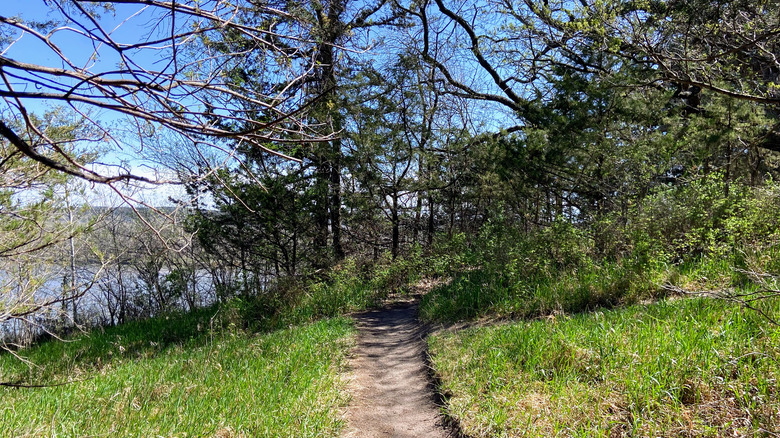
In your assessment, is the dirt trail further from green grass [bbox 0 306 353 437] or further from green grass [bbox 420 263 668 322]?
green grass [bbox 420 263 668 322]

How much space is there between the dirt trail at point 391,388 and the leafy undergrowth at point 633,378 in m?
0.30

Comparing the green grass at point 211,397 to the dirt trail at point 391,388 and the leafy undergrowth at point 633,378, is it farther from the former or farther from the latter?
the leafy undergrowth at point 633,378

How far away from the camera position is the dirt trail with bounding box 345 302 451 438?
4012 millimetres

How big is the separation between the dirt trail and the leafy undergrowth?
30cm

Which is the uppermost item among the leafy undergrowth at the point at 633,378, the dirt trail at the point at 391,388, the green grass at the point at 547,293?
the green grass at the point at 547,293

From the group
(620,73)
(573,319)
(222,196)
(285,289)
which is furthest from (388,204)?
(573,319)

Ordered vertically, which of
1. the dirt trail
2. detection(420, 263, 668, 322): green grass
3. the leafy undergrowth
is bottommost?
the dirt trail

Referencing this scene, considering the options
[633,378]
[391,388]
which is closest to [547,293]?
[391,388]

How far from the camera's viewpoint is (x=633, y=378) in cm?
341

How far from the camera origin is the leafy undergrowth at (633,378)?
9.86 feet

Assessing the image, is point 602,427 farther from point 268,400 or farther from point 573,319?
point 268,400

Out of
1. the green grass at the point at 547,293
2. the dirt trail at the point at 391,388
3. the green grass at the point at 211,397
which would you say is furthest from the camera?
the green grass at the point at 547,293

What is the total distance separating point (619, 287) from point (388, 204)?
6.95m

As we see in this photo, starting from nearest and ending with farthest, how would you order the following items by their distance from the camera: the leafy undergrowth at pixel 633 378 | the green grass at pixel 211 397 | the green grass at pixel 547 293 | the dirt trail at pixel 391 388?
the leafy undergrowth at pixel 633 378 < the green grass at pixel 211 397 < the dirt trail at pixel 391 388 < the green grass at pixel 547 293
